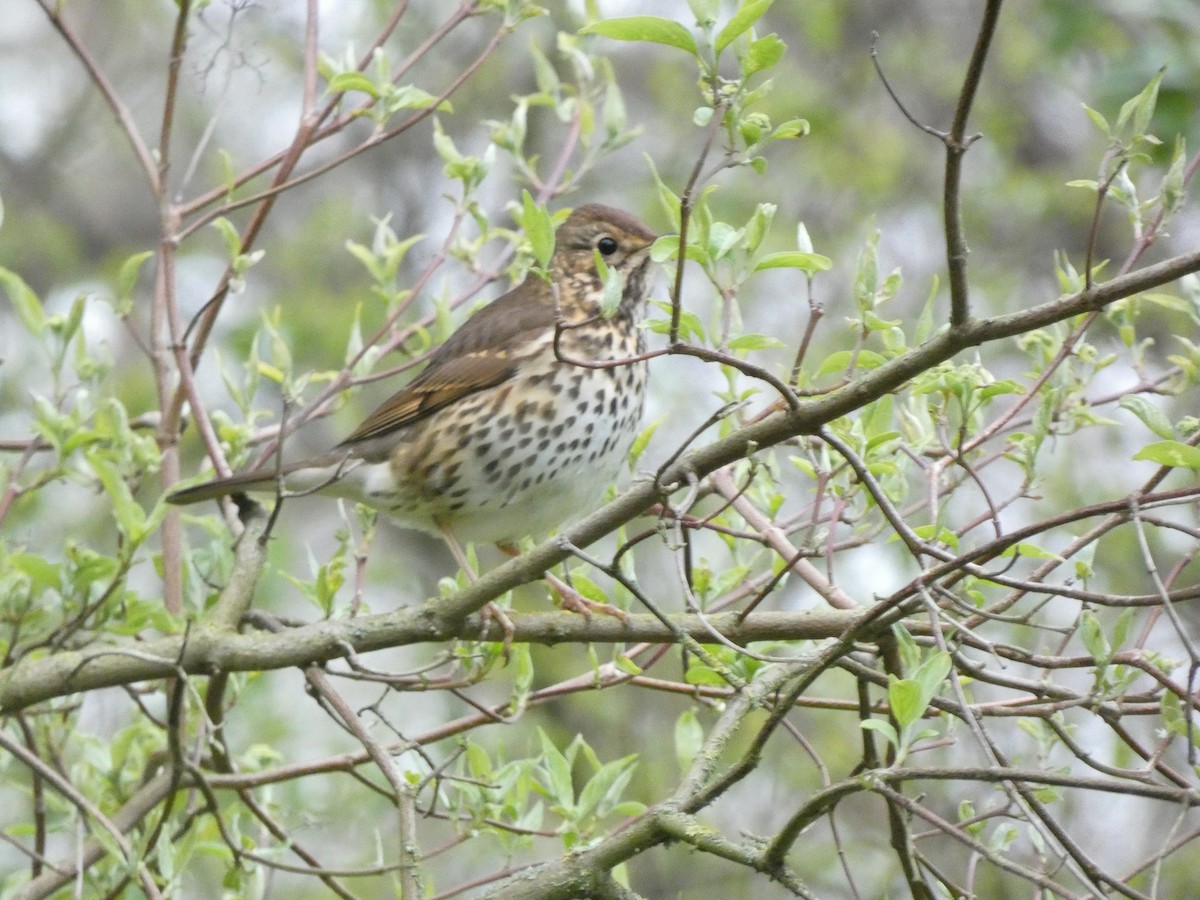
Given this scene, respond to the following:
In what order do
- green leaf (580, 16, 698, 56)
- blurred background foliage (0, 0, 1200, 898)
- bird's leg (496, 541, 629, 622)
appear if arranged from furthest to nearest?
blurred background foliage (0, 0, 1200, 898) → bird's leg (496, 541, 629, 622) → green leaf (580, 16, 698, 56)

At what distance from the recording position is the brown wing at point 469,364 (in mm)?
4762

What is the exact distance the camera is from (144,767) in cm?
404

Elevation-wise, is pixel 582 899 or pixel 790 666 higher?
pixel 790 666

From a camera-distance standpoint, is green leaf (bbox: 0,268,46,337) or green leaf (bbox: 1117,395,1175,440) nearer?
green leaf (bbox: 1117,395,1175,440)

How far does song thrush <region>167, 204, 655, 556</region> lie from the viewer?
14.7ft

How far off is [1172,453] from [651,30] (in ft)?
3.45

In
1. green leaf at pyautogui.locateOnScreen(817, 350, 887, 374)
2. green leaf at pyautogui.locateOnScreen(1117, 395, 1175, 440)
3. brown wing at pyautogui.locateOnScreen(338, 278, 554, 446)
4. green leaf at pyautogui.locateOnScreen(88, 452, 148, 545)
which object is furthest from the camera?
brown wing at pyautogui.locateOnScreen(338, 278, 554, 446)

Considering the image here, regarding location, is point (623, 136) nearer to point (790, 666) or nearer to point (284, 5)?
point (790, 666)

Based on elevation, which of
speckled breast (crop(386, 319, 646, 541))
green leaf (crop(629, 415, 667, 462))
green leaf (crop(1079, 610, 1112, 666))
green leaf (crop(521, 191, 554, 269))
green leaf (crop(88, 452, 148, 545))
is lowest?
green leaf (crop(1079, 610, 1112, 666))

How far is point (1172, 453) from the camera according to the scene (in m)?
2.34

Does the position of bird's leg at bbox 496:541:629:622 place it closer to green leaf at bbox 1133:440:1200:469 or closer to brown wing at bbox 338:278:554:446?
brown wing at bbox 338:278:554:446

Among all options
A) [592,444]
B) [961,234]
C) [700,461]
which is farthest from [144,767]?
[961,234]

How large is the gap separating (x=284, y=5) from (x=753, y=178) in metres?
3.06

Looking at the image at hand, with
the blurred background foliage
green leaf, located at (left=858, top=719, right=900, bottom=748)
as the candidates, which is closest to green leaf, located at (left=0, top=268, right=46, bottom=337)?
green leaf, located at (left=858, top=719, right=900, bottom=748)
